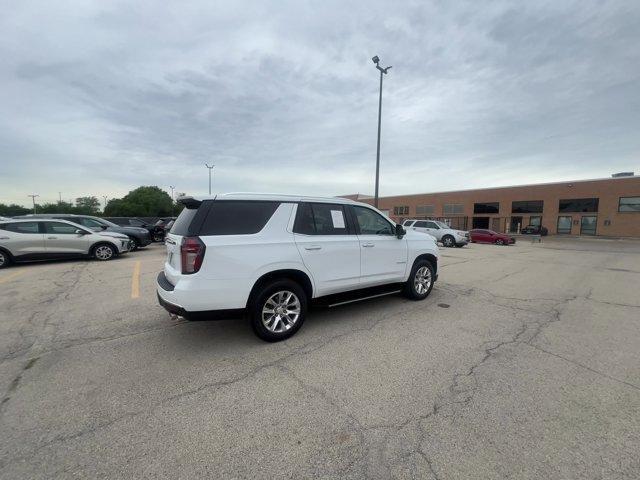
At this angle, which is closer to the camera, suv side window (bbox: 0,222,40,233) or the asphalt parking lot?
the asphalt parking lot

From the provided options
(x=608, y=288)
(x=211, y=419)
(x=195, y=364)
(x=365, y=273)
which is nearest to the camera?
(x=211, y=419)

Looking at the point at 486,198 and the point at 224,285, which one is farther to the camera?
the point at 486,198

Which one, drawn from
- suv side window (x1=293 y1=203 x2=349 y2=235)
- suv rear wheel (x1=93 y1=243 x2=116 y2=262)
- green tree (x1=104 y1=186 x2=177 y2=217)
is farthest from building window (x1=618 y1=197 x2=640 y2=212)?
green tree (x1=104 y1=186 x2=177 y2=217)

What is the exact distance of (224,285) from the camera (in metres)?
3.45

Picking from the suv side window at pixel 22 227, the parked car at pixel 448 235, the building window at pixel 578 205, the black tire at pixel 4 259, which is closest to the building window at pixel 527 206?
the building window at pixel 578 205

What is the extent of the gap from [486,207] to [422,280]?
153 feet

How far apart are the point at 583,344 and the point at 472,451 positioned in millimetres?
2929

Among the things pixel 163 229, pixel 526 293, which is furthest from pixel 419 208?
pixel 526 293

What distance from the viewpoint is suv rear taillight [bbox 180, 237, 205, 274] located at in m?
3.35

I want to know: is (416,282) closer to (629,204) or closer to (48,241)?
(48,241)

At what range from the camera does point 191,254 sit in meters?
3.36

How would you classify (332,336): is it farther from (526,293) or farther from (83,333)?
(526,293)

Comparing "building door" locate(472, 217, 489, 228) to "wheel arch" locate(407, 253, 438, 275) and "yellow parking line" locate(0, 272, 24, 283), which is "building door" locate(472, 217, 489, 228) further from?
"yellow parking line" locate(0, 272, 24, 283)

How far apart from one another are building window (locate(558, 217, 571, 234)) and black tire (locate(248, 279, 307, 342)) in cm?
4711
